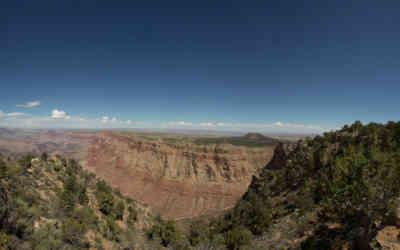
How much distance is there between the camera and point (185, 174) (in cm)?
6034

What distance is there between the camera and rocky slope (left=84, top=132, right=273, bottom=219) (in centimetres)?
5075

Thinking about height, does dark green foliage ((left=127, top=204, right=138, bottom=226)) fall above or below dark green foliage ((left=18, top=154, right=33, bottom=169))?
below

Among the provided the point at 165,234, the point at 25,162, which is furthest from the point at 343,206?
the point at 25,162

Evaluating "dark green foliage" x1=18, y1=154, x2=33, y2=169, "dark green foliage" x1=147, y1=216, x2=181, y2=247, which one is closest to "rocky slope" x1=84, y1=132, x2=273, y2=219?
"dark green foliage" x1=147, y1=216, x2=181, y2=247

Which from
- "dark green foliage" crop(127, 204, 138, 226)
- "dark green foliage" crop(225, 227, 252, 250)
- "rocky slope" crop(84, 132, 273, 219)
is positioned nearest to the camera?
"dark green foliage" crop(225, 227, 252, 250)

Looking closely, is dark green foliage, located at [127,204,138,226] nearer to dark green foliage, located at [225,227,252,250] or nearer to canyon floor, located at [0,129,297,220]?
dark green foliage, located at [225,227,252,250]

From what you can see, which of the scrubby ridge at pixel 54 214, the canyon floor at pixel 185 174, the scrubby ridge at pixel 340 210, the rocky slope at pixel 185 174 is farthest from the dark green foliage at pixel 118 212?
the rocky slope at pixel 185 174

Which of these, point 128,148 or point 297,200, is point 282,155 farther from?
point 128,148

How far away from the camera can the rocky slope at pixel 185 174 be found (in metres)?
50.8

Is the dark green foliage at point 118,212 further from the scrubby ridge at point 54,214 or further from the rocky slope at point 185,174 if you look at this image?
the rocky slope at point 185,174

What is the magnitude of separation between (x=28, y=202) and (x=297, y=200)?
1027 inches

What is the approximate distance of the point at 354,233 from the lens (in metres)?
9.84

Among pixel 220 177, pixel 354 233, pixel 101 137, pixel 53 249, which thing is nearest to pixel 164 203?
pixel 220 177

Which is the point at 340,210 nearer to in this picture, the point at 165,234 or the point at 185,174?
the point at 165,234
